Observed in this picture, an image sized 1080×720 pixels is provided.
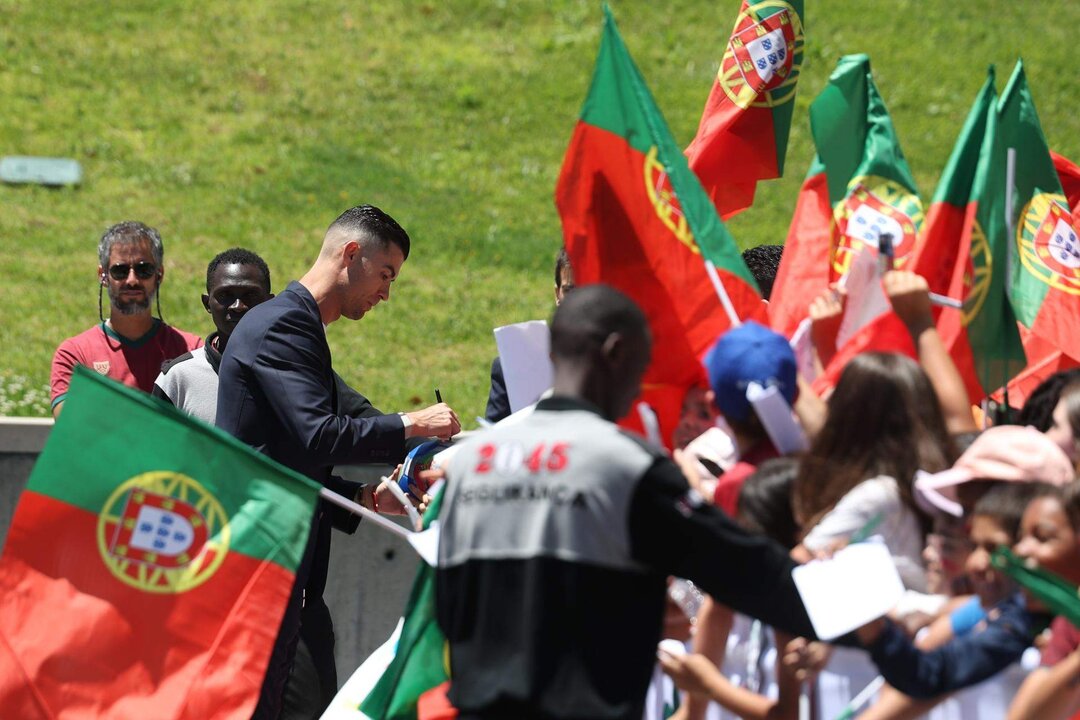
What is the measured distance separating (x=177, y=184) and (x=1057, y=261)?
10285mm

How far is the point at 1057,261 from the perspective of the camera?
6.09 m

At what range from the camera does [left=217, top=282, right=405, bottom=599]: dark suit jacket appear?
20.3 feet

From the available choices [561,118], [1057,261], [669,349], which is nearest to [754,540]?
→ [669,349]

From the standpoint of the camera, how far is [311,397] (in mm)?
6242

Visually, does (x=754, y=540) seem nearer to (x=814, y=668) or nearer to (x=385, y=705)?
(x=814, y=668)

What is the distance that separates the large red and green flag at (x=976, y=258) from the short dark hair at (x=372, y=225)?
2198mm

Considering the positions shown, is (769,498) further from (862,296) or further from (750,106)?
(750,106)

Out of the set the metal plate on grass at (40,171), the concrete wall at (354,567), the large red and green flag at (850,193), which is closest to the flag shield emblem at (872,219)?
the large red and green flag at (850,193)

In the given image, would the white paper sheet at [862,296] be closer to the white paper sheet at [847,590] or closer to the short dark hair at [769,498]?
the short dark hair at [769,498]

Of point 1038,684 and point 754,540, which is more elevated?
point 754,540

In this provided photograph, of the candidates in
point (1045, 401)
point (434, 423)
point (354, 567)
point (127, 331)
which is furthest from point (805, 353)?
point (127, 331)

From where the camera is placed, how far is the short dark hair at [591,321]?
13.0 feet

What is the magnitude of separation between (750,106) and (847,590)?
306 centimetres

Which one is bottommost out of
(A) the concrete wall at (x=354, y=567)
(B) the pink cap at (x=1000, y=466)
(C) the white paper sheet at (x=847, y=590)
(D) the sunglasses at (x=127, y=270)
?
(A) the concrete wall at (x=354, y=567)
